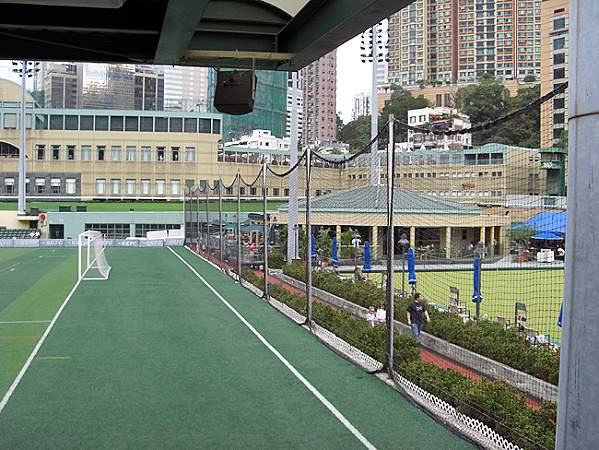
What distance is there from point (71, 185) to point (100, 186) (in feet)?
7.46

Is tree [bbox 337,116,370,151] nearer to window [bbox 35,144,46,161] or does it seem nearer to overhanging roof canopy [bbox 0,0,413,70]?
window [bbox 35,144,46,161]

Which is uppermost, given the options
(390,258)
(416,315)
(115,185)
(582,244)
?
(115,185)

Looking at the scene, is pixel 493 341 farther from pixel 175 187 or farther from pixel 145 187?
pixel 145 187

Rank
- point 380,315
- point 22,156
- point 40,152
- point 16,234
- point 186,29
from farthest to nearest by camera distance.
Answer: point 40,152 → point 16,234 → point 22,156 → point 380,315 → point 186,29

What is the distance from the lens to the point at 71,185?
189 ft

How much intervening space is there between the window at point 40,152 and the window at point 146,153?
25.7 feet

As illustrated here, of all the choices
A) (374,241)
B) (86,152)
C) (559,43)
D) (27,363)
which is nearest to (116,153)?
(86,152)

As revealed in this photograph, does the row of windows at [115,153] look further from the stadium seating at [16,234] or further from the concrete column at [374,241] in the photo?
the concrete column at [374,241]

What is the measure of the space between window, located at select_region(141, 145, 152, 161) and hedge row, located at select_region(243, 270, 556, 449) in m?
47.0

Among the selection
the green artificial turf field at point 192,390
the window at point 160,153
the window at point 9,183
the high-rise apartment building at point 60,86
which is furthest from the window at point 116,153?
the green artificial turf field at point 192,390

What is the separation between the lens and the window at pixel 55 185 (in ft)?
188

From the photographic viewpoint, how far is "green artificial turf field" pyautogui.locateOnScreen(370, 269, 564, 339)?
20781 millimetres

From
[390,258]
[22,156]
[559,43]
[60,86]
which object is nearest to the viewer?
[390,258]

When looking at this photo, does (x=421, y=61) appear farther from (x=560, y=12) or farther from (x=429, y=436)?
(x=429, y=436)
